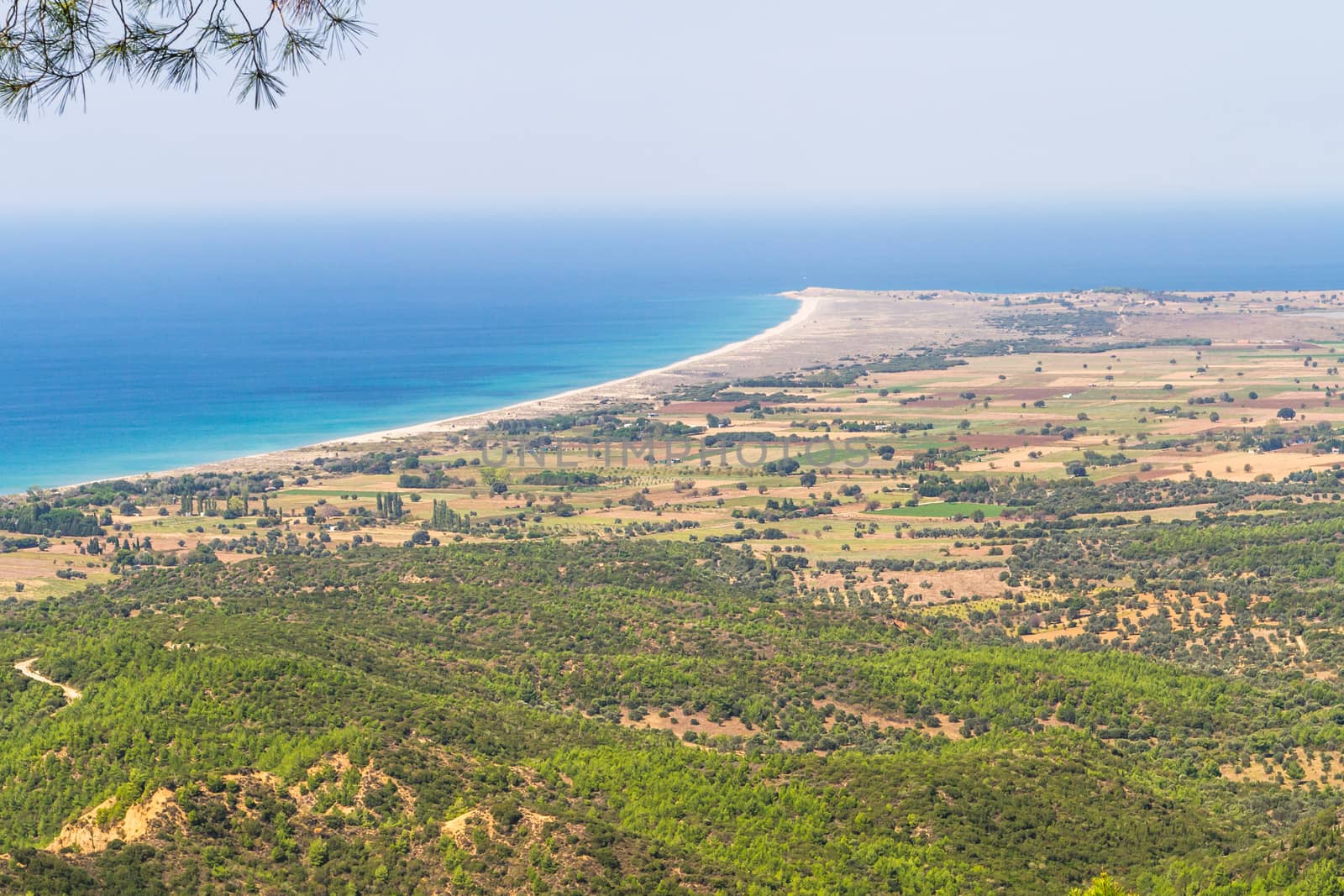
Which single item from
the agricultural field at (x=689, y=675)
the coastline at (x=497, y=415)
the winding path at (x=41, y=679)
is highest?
the coastline at (x=497, y=415)

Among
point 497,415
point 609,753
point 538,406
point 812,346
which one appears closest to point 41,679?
point 609,753

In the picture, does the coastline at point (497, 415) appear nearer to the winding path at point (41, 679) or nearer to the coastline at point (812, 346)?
the coastline at point (812, 346)

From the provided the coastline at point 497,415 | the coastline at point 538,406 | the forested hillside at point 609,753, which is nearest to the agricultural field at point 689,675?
the forested hillside at point 609,753

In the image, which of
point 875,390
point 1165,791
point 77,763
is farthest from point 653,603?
point 875,390

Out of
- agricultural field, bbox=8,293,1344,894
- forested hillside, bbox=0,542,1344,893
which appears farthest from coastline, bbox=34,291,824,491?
forested hillside, bbox=0,542,1344,893

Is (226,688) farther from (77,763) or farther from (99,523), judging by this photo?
(99,523)

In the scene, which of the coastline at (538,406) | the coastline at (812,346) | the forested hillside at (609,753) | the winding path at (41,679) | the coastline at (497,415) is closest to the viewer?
the forested hillside at (609,753)

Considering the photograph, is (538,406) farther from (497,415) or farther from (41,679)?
(41,679)

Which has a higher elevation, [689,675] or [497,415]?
[497,415]

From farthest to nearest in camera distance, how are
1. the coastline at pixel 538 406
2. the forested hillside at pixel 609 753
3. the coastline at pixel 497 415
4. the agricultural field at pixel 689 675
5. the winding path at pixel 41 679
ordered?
the coastline at pixel 538 406 < the coastline at pixel 497 415 < the winding path at pixel 41 679 < the agricultural field at pixel 689 675 < the forested hillside at pixel 609 753
